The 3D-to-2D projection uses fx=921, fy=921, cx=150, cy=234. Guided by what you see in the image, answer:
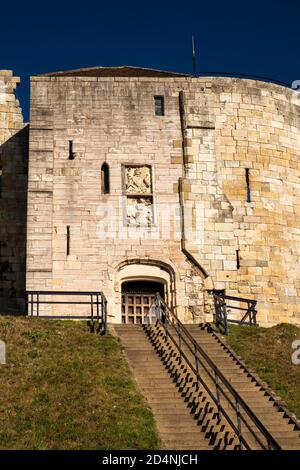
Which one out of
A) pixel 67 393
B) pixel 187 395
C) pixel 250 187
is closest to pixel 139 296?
pixel 250 187

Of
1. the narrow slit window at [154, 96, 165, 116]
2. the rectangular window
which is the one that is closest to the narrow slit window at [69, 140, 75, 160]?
the rectangular window

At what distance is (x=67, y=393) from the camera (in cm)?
1831

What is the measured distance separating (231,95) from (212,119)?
1406 mm

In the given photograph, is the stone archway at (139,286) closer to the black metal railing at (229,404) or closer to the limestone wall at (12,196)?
the limestone wall at (12,196)

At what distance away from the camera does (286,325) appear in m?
24.9

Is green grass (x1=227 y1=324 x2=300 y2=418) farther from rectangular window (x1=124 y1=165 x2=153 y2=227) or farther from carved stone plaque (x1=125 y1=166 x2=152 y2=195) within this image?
carved stone plaque (x1=125 y1=166 x2=152 y2=195)

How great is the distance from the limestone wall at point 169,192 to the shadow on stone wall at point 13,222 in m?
1.97

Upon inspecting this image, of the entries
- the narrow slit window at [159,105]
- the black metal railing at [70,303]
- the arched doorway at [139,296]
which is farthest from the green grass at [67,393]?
the narrow slit window at [159,105]

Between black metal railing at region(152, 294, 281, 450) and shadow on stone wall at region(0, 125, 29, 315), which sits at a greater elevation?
shadow on stone wall at region(0, 125, 29, 315)

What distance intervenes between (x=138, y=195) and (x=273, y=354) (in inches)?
298

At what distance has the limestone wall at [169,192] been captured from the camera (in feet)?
88.8

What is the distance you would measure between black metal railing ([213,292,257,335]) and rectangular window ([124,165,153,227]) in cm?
315

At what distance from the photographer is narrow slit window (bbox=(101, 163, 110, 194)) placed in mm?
27844
